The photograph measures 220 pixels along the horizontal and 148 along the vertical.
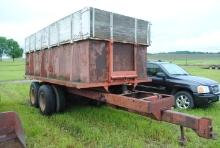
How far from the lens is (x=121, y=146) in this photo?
20.3 ft

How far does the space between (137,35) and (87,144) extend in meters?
3.07

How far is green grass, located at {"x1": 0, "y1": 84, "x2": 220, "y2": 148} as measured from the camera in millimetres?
6426

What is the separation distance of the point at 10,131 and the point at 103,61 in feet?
10.7

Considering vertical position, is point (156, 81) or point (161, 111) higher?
point (156, 81)

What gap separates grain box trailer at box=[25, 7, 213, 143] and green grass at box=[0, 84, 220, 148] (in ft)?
1.84

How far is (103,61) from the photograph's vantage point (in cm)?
725

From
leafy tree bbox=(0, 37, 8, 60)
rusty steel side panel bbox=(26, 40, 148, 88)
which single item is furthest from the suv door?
leafy tree bbox=(0, 37, 8, 60)

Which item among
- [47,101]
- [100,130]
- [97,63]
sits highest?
[97,63]

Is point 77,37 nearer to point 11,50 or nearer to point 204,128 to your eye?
point 204,128

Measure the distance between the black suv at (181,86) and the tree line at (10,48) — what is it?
362 feet

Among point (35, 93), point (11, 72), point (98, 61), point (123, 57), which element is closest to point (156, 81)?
point (123, 57)

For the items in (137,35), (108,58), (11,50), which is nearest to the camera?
(108,58)

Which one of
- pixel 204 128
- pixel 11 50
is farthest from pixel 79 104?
pixel 11 50

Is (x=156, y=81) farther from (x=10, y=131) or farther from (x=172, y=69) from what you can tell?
(x=10, y=131)
